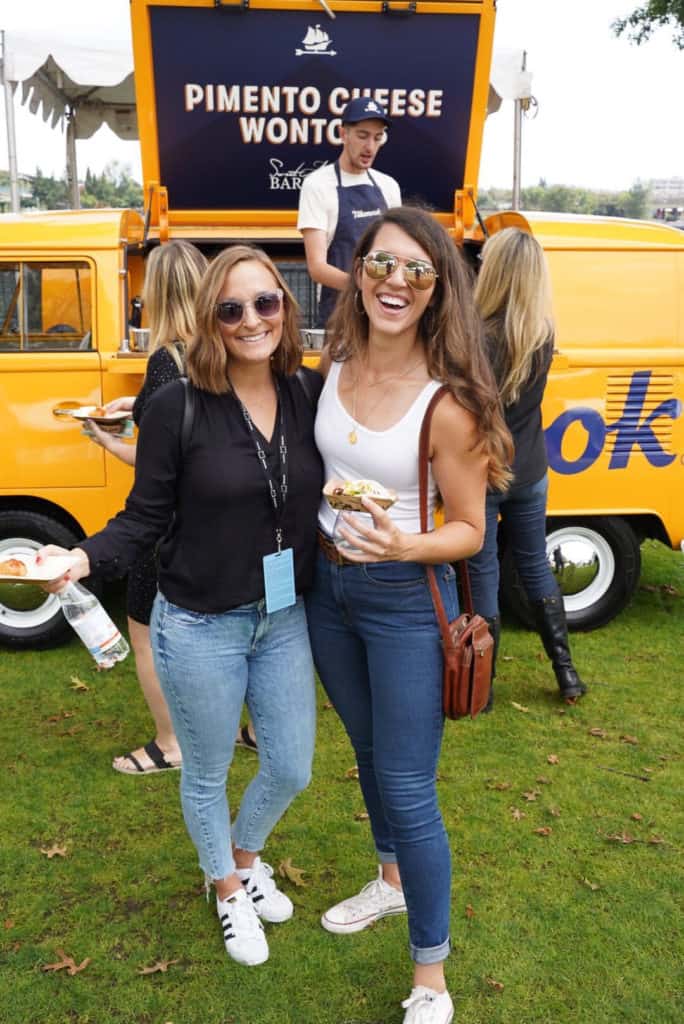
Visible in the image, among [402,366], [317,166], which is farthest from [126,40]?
[402,366]

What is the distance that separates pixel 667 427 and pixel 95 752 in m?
3.39

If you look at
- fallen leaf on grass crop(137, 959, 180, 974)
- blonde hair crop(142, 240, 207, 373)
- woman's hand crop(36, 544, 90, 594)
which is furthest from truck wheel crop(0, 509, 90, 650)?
woman's hand crop(36, 544, 90, 594)

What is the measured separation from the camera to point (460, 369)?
233 centimetres

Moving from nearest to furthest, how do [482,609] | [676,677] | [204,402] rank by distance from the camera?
1. [204,402]
2. [482,609]
3. [676,677]

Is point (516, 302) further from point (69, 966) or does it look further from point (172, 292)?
point (69, 966)

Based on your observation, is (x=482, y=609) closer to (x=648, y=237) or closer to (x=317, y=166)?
(x=648, y=237)

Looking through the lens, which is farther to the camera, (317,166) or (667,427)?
(317,166)

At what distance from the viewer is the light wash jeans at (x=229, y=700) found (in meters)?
2.59

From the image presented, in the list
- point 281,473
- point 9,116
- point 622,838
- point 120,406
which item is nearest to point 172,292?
point 120,406

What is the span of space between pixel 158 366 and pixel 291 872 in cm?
185

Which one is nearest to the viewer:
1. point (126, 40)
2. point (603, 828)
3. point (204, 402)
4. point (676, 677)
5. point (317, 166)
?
point (204, 402)

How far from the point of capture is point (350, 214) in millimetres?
4395

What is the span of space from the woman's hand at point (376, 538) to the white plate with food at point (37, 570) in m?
0.72

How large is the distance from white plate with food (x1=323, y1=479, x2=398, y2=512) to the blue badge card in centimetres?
29
